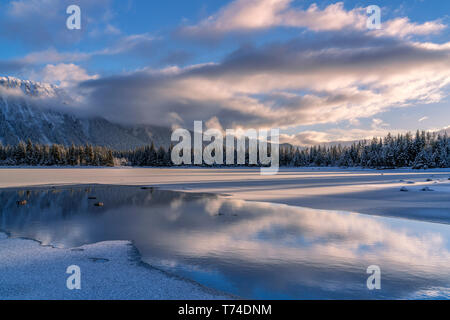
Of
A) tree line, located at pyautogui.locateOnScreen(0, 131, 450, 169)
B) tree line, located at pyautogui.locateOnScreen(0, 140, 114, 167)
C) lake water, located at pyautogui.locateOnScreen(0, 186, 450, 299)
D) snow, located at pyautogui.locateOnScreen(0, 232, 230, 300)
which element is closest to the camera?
snow, located at pyautogui.locateOnScreen(0, 232, 230, 300)

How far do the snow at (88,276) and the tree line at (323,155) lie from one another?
120 m

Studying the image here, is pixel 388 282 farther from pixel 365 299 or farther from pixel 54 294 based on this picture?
pixel 54 294

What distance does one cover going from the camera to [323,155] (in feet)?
563

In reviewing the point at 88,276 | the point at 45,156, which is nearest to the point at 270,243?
the point at 88,276

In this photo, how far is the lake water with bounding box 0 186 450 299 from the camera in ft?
29.2

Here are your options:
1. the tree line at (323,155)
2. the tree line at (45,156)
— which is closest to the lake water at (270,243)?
the tree line at (323,155)

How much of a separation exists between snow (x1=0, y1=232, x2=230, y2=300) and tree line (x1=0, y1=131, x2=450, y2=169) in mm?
119694

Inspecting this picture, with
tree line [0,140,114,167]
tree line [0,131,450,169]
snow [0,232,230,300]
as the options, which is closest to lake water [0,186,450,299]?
snow [0,232,230,300]

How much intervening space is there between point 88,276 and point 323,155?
575 feet

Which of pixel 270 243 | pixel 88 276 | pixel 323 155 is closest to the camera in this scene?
pixel 88 276

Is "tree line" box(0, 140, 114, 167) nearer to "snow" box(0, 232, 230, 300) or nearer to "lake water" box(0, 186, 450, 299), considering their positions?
"lake water" box(0, 186, 450, 299)

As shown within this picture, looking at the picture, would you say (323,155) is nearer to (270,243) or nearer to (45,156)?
(45,156)

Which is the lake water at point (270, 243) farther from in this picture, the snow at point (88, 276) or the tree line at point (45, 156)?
the tree line at point (45, 156)
